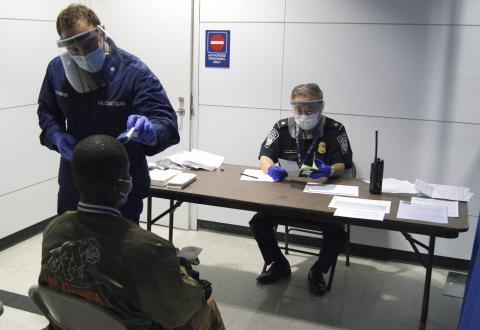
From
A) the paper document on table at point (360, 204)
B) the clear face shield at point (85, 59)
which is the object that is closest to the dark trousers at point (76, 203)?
the clear face shield at point (85, 59)

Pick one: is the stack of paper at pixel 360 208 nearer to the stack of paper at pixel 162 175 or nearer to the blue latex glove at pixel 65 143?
the stack of paper at pixel 162 175

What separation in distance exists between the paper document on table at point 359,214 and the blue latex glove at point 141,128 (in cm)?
93

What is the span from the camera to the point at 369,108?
11.6ft

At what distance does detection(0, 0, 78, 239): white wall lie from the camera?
139 inches

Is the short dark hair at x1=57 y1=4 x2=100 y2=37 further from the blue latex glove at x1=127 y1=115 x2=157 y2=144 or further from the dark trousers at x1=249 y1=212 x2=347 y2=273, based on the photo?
the dark trousers at x1=249 y1=212 x2=347 y2=273

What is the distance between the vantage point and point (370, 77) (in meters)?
3.49

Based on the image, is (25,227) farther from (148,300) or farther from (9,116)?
(148,300)

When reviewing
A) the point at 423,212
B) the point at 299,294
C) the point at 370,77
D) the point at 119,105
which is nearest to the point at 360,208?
the point at 423,212

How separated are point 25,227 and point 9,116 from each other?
840 millimetres

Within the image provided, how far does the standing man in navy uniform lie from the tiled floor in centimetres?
95

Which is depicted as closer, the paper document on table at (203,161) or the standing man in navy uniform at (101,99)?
the standing man in navy uniform at (101,99)

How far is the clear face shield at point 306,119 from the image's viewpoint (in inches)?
118

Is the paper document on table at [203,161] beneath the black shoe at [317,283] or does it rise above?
above

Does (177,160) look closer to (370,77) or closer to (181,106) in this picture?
(181,106)
